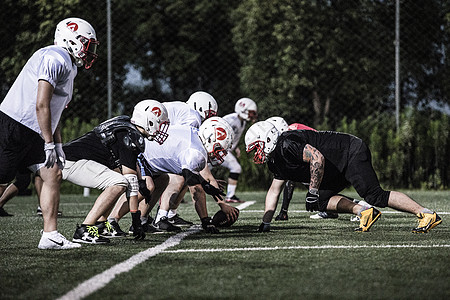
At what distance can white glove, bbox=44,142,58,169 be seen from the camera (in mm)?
5695

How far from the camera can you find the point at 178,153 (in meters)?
7.22

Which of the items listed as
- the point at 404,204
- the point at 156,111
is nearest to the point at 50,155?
the point at 156,111

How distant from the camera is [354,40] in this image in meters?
26.5

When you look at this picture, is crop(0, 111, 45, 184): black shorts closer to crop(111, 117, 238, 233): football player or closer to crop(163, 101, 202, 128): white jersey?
crop(111, 117, 238, 233): football player

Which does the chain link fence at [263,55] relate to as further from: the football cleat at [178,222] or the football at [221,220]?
the football at [221,220]

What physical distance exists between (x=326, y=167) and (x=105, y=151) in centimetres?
238

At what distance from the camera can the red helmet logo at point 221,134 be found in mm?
6910

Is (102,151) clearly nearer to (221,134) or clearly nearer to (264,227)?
(221,134)

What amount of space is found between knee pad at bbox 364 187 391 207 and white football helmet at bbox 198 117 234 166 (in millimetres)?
1559

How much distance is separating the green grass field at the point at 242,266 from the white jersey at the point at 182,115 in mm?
1786

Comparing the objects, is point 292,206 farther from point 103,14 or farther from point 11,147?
point 103,14

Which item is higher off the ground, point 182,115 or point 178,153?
point 182,115

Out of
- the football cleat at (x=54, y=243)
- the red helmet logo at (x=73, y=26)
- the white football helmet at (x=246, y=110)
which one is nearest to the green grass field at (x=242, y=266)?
the football cleat at (x=54, y=243)

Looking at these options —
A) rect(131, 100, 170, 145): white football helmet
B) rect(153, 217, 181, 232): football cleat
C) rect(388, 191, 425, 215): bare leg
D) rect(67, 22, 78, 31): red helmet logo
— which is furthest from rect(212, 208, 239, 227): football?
rect(67, 22, 78, 31): red helmet logo
